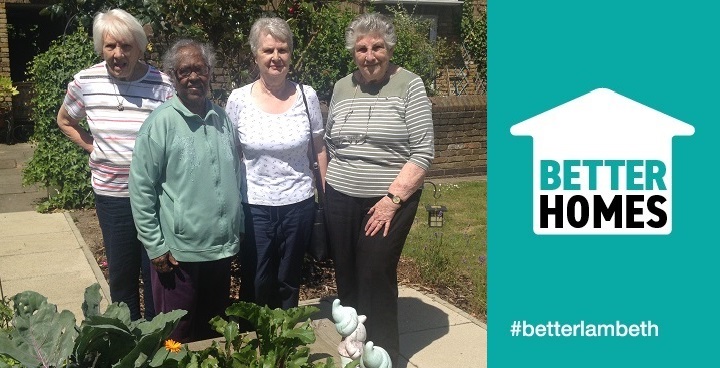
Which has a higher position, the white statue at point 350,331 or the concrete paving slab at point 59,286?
the white statue at point 350,331

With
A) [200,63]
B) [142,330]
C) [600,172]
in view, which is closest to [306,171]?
[200,63]

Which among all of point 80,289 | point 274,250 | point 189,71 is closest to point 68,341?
point 189,71

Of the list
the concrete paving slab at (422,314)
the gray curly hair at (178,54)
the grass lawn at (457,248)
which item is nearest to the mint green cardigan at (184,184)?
the gray curly hair at (178,54)

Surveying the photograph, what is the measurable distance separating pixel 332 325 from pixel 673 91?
1560 millimetres

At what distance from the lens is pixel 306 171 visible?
3.69 meters

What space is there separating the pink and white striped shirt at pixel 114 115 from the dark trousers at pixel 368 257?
871 millimetres

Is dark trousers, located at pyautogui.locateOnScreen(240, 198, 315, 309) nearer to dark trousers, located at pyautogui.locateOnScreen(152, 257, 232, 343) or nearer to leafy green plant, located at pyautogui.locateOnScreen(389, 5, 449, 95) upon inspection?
dark trousers, located at pyautogui.locateOnScreen(152, 257, 232, 343)

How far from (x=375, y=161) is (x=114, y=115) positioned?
44.0 inches

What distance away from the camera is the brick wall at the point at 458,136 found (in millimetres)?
9727

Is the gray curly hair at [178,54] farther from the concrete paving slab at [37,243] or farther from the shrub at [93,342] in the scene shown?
the concrete paving slab at [37,243]

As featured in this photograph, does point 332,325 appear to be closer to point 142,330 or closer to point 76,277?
point 142,330

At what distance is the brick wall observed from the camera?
9727 millimetres

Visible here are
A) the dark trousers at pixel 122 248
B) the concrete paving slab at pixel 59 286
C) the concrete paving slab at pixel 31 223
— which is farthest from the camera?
the concrete paving slab at pixel 31 223

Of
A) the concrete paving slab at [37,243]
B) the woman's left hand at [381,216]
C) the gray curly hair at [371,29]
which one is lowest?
the concrete paving slab at [37,243]
